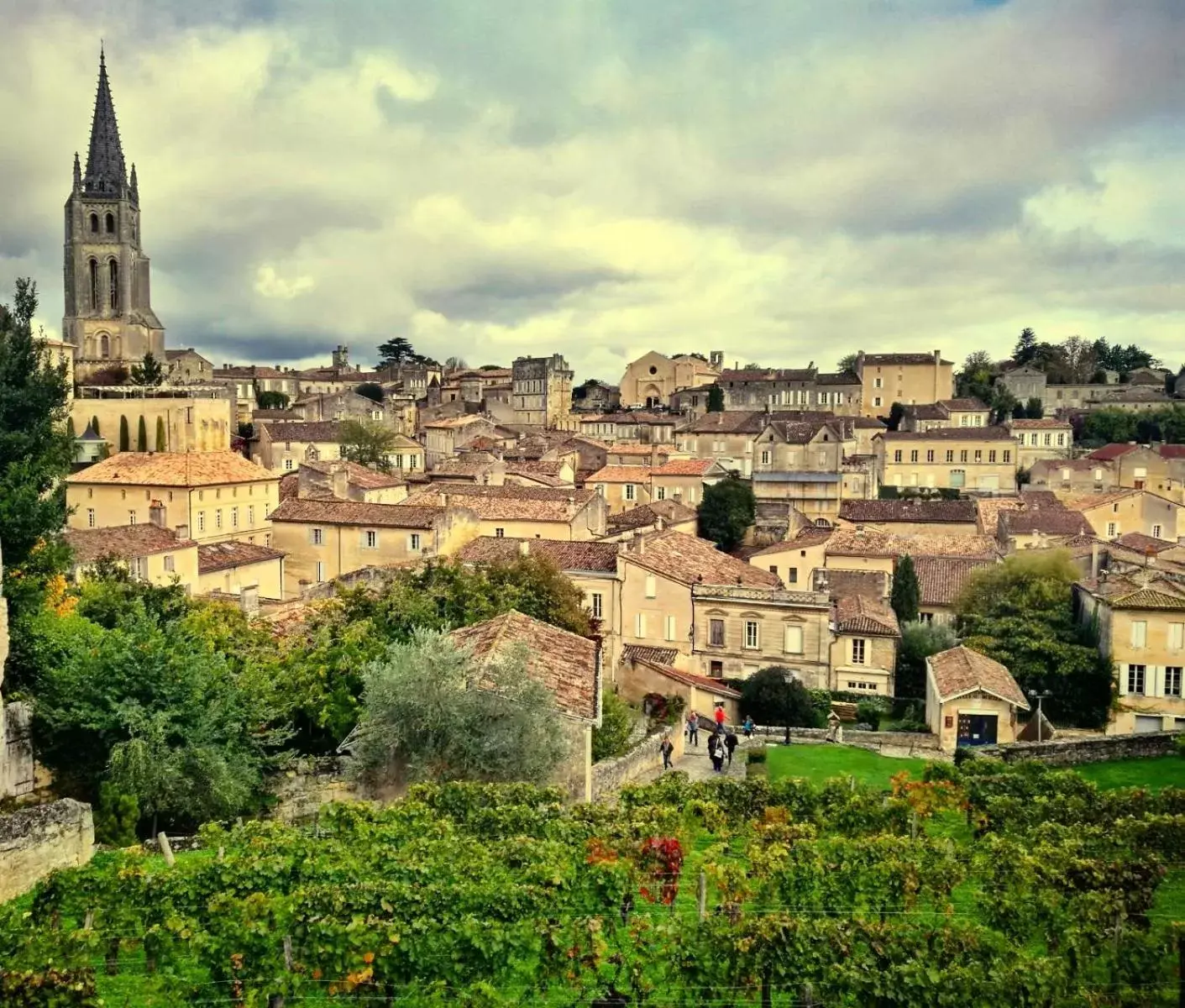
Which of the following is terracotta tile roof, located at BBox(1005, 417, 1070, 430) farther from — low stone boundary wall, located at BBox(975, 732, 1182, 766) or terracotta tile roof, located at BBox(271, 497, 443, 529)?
low stone boundary wall, located at BBox(975, 732, 1182, 766)

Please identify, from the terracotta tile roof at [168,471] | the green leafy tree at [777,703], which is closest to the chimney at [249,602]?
the terracotta tile roof at [168,471]

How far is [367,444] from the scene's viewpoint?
241 feet

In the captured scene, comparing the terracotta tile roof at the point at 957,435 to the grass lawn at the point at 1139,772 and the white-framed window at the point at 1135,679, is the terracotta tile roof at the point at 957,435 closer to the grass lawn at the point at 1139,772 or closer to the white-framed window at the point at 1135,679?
the white-framed window at the point at 1135,679

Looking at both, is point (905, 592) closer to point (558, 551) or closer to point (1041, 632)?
point (1041, 632)

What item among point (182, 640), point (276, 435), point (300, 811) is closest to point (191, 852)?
point (300, 811)

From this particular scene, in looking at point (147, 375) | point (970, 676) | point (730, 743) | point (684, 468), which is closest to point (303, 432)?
point (147, 375)

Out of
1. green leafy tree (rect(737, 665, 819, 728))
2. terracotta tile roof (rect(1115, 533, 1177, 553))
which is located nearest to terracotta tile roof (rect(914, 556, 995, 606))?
terracotta tile roof (rect(1115, 533, 1177, 553))

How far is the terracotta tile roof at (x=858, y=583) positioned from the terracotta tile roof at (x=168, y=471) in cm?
2934

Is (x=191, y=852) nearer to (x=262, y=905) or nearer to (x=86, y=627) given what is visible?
(x=262, y=905)

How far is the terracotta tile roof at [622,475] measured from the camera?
68.3 meters

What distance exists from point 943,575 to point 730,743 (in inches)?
922

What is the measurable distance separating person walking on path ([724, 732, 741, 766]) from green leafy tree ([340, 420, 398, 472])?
152 ft

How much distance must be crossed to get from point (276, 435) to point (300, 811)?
61.4 metres

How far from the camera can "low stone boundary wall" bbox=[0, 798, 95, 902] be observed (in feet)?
42.7
